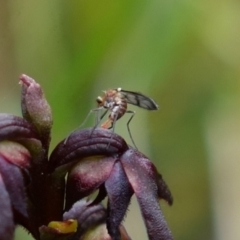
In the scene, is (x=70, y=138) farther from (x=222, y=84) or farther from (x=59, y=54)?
(x=222, y=84)

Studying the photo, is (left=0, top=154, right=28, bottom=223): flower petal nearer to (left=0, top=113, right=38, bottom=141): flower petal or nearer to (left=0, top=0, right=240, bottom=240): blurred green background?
(left=0, top=113, right=38, bottom=141): flower petal

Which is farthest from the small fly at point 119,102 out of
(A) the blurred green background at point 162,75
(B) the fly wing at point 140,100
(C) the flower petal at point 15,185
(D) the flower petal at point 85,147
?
(A) the blurred green background at point 162,75

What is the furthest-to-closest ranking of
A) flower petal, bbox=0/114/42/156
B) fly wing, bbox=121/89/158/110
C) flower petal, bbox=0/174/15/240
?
fly wing, bbox=121/89/158/110 → flower petal, bbox=0/114/42/156 → flower petal, bbox=0/174/15/240

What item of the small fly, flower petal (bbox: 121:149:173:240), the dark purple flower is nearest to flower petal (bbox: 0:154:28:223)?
the dark purple flower

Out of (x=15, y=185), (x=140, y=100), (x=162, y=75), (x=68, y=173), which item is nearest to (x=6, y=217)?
(x=15, y=185)

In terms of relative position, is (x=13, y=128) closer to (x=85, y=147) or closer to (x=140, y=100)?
(x=85, y=147)

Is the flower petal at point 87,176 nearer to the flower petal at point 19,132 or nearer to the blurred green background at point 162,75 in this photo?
the flower petal at point 19,132

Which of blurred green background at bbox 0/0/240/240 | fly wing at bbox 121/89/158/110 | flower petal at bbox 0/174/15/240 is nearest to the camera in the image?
flower petal at bbox 0/174/15/240
